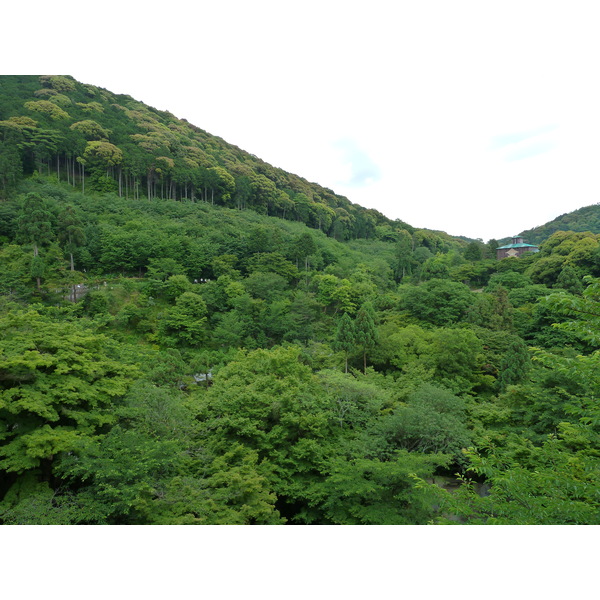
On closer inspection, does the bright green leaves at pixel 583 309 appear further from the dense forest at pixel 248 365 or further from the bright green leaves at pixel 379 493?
the bright green leaves at pixel 379 493

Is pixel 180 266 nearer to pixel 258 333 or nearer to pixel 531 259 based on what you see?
pixel 258 333

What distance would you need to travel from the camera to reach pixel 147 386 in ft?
28.8

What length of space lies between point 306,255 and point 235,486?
22.5 m

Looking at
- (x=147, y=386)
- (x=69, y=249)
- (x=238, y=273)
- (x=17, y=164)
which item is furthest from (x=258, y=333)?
(x=17, y=164)

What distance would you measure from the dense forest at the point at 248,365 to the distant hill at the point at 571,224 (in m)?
19.6

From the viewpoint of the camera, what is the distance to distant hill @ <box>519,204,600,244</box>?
44.3 m

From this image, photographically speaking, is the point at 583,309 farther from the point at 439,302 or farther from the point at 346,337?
the point at 439,302

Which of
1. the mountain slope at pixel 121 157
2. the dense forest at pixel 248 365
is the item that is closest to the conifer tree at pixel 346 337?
the dense forest at pixel 248 365

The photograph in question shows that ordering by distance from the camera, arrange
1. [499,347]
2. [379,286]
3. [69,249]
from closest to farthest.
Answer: [499,347] < [69,249] < [379,286]

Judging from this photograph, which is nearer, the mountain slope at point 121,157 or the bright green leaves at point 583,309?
the bright green leaves at point 583,309

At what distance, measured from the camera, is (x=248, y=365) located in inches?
476

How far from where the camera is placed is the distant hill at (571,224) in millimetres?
44322

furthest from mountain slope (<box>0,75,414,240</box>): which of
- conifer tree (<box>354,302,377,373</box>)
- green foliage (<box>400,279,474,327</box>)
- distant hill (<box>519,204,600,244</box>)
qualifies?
conifer tree (<box>354,302,377,373</box>)

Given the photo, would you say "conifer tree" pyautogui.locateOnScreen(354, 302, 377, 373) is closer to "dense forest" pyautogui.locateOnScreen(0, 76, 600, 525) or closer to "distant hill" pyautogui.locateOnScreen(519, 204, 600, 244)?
"dense forest" pyautogui.locateOnScreen(0, 76, 600, 525)
